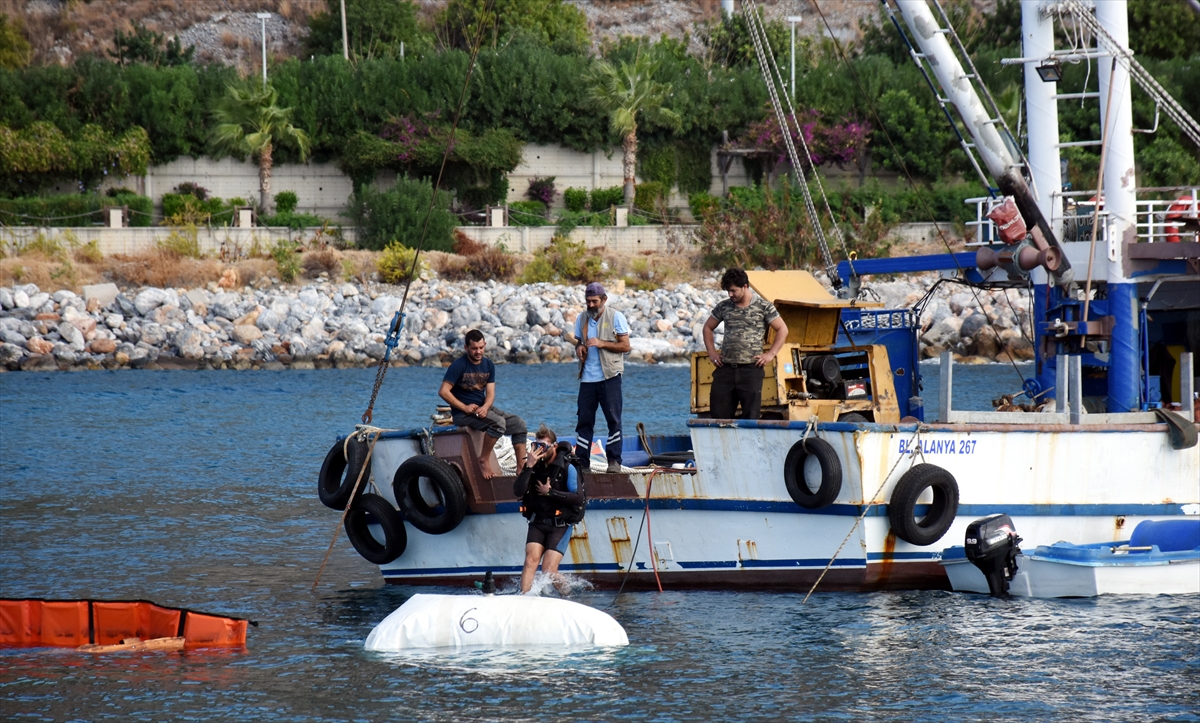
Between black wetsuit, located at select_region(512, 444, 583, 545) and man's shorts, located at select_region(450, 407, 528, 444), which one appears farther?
man's shorts, located at select_region(450, 407, 528, 444)

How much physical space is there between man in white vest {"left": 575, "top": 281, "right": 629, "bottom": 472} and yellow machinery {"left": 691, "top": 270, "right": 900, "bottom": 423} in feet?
3.53

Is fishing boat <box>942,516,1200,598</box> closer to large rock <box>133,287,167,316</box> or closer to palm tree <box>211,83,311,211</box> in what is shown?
large rock <box>133,287,167,316</box>

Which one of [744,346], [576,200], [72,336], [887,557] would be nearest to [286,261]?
[72,336]

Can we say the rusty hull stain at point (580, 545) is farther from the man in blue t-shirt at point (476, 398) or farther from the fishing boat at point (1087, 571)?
the fishing boat at point (1087, 571)

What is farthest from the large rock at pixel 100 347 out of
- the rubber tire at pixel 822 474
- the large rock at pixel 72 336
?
the rubber tire at pixel 822 474

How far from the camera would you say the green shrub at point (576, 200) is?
5947 centimetres

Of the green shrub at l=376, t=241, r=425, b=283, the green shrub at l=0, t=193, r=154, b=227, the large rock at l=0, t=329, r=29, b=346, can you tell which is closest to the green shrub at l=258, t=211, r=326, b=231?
the green shrub at l=376, t=241, r=425, b=283

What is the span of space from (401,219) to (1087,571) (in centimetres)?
4436

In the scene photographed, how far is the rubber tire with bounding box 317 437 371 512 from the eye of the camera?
14062mm

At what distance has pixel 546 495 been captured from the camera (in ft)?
40.5

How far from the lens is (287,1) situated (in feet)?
352

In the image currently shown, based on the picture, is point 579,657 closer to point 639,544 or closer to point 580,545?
point 639,544

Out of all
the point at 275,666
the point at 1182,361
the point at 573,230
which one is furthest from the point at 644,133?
the point at 275,666

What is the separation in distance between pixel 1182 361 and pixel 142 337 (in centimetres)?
4050
